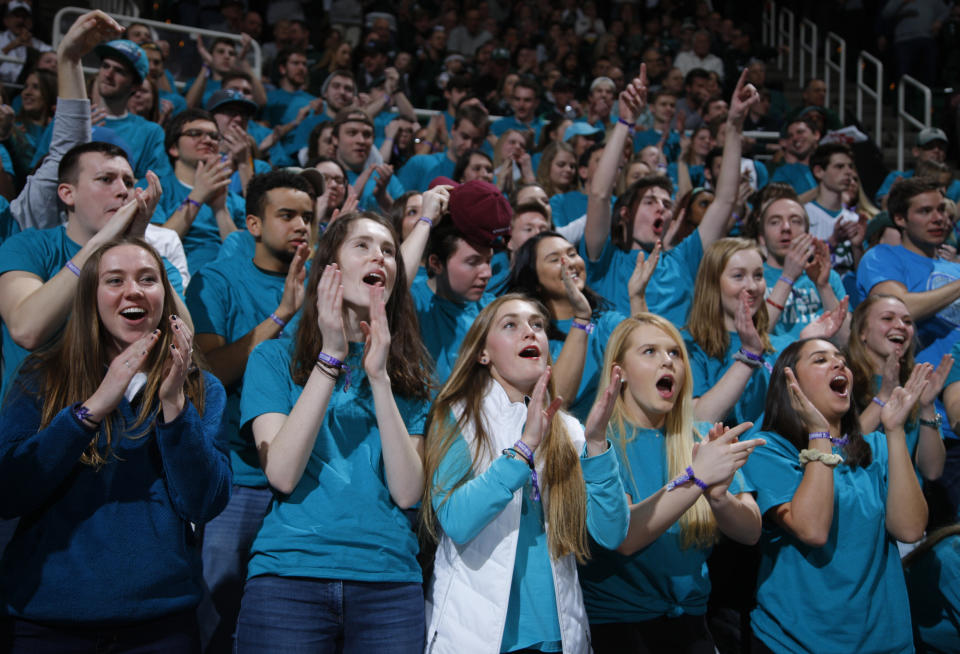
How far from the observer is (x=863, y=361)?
409 cm

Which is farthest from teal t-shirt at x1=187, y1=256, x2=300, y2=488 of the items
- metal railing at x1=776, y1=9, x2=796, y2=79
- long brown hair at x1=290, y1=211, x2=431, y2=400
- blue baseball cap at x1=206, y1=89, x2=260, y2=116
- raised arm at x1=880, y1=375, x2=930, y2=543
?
metal railing at x1=776, y1=9, x2=796, y2=79

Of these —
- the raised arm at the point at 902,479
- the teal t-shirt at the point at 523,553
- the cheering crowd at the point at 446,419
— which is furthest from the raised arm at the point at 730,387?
the teal t-shirt at the point at 523,553

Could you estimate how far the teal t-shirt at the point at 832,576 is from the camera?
9.89 feet

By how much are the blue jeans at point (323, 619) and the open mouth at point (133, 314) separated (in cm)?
78

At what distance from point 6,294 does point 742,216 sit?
5.32m

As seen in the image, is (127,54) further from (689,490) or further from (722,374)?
(689,490)

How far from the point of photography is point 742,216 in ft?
22.6

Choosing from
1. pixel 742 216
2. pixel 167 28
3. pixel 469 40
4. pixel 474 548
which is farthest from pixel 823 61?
pixel 474 548

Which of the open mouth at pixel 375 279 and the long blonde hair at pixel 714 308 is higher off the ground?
the open mouth at pixel 375 279

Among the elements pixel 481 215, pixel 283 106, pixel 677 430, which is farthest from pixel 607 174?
pixel 283 106

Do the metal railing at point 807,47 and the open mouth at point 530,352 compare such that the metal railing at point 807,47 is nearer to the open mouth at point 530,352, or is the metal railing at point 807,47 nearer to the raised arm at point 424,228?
the raised arm at point 424,228

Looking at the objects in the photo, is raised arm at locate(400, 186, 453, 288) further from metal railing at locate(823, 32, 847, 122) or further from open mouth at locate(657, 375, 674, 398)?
metal railing at locate(823, 32, 847, 122)

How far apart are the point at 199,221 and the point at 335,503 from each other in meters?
2.57

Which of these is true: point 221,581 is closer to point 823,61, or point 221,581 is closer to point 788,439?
point 788,439
